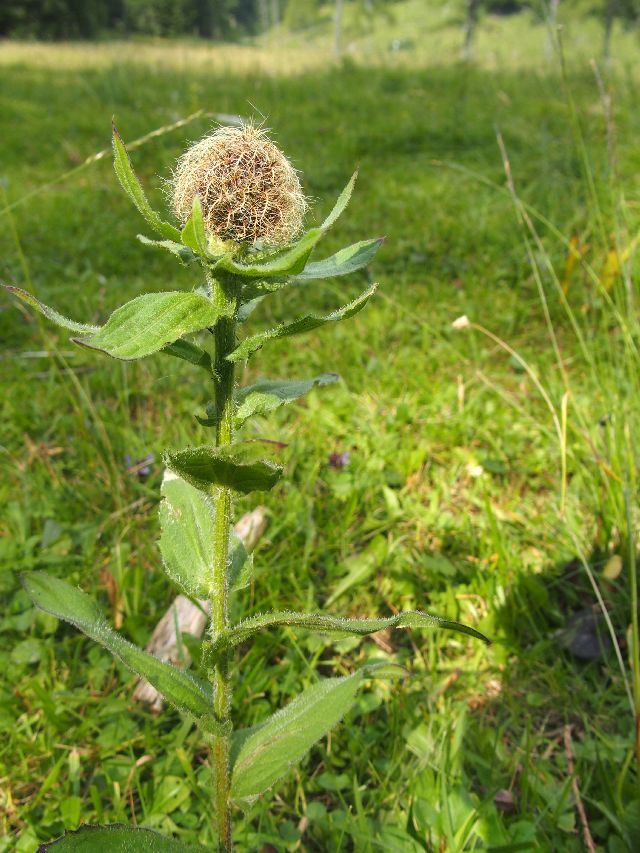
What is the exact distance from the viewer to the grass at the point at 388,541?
4.87 ft

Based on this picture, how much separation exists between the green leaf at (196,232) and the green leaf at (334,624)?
0.58 m

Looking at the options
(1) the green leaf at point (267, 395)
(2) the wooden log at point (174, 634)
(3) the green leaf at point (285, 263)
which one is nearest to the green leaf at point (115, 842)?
(2) the wooden log at point (174, 634)

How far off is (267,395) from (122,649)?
49 centimetres

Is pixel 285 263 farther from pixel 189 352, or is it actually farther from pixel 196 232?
pixel 189 352

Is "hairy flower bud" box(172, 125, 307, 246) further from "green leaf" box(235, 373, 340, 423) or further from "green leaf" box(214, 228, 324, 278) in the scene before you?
"green leaf" box(235, 373, 340, 423)

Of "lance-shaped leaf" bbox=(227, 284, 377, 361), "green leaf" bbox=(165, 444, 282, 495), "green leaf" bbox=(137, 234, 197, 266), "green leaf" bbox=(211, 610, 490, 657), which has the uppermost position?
"green leaf" bbox=(137, 234, 197, 266)

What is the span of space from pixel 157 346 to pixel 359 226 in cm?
383

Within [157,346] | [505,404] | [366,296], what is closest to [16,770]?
[157,346]

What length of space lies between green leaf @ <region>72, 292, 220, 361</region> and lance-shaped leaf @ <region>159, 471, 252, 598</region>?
0.45m

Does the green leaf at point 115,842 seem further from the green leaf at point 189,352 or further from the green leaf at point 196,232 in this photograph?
the green leaf at point 196,232

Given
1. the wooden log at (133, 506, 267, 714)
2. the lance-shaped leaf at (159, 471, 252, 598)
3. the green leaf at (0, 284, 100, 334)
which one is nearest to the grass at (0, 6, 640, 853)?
the wooden log at (133, 506, 267, 714)

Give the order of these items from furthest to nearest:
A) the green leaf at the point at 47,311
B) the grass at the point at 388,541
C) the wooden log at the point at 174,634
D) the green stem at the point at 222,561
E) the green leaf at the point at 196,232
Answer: the wooden log at the point at 174,634 < the grass at the point at 388,541 < the green stem at the point at 222,561 < the green leaf at the point at 47,311 < the green leaf at the point at 196,232

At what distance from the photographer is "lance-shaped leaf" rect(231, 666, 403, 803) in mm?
1218

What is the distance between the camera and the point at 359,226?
4500 millimetres
